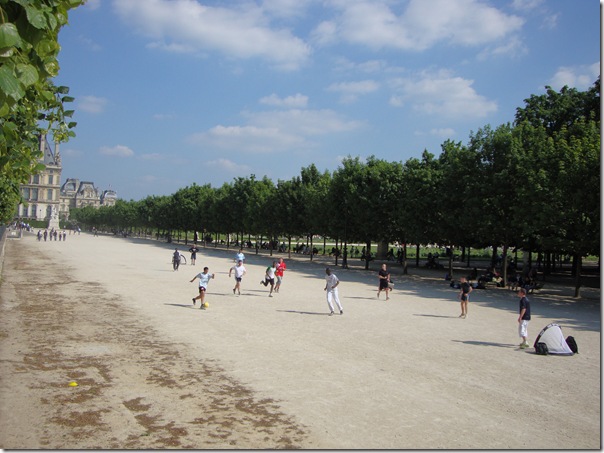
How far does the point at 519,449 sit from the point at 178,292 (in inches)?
763

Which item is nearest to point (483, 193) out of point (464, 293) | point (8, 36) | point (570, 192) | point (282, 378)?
point (570, 192)

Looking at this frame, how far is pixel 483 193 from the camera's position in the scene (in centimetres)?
3256

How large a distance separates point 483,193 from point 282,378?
25325 millimetres

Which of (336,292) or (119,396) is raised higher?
(336,292)

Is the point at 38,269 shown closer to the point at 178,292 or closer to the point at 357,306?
the point at 178,292

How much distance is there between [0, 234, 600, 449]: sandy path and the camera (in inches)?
304

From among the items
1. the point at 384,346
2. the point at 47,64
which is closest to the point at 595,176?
the point at 384,346

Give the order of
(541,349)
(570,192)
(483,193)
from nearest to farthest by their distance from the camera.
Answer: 1. (541,349)
2. (570,192)
3. (483,193)

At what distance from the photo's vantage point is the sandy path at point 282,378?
7.72 meters

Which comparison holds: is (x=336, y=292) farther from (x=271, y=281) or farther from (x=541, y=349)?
(x=541, y=349)

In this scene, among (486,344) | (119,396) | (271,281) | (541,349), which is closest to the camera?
(119,396)

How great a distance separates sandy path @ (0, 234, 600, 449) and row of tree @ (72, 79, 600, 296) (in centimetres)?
758

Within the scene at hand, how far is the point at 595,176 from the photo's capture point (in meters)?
25.5

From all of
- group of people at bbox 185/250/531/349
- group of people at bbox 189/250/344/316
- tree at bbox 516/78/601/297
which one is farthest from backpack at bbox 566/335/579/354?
tree at bbox 516/78/601/297
